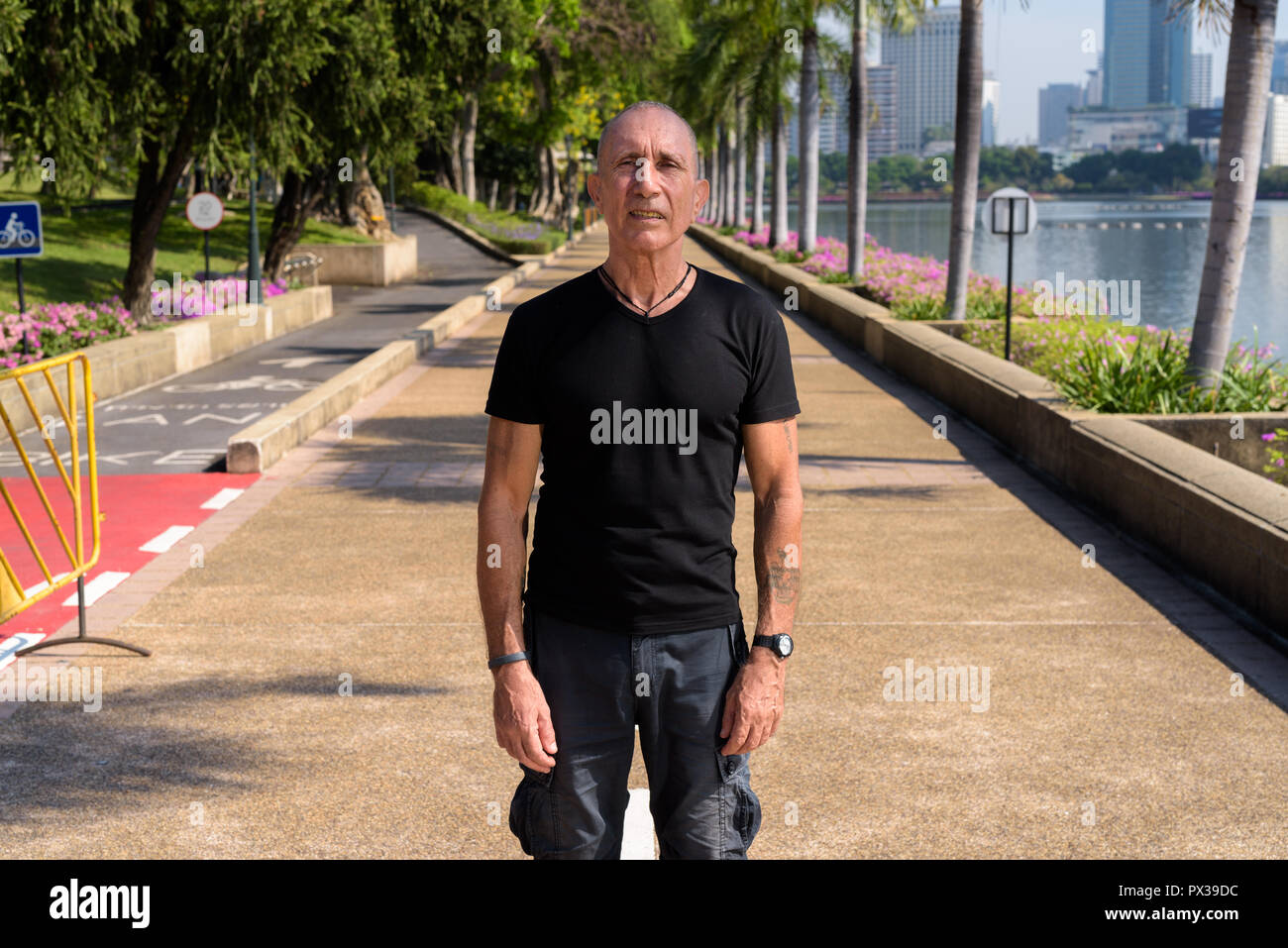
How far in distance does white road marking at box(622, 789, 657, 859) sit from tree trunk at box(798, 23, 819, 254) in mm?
36368

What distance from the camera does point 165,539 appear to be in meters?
9.89

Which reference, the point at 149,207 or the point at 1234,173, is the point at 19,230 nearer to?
the point at 149,207

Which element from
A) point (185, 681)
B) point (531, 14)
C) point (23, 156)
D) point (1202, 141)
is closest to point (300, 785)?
point (185, 681)

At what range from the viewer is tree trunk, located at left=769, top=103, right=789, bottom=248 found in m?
49.8

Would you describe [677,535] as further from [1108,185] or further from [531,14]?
[1108,185]

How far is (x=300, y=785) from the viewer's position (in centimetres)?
559

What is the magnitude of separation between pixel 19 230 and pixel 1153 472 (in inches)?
418

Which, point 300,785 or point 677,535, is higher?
point 677,535

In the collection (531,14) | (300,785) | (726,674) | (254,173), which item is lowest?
(300,785)

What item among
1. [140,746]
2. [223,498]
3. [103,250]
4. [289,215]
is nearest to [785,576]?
[140,746]

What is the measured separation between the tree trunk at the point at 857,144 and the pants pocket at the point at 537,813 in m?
29.6

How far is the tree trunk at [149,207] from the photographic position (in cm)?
2327

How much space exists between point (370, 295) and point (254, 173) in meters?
11.5

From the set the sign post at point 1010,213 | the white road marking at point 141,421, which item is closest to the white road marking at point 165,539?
the white road marking at point 141,421
